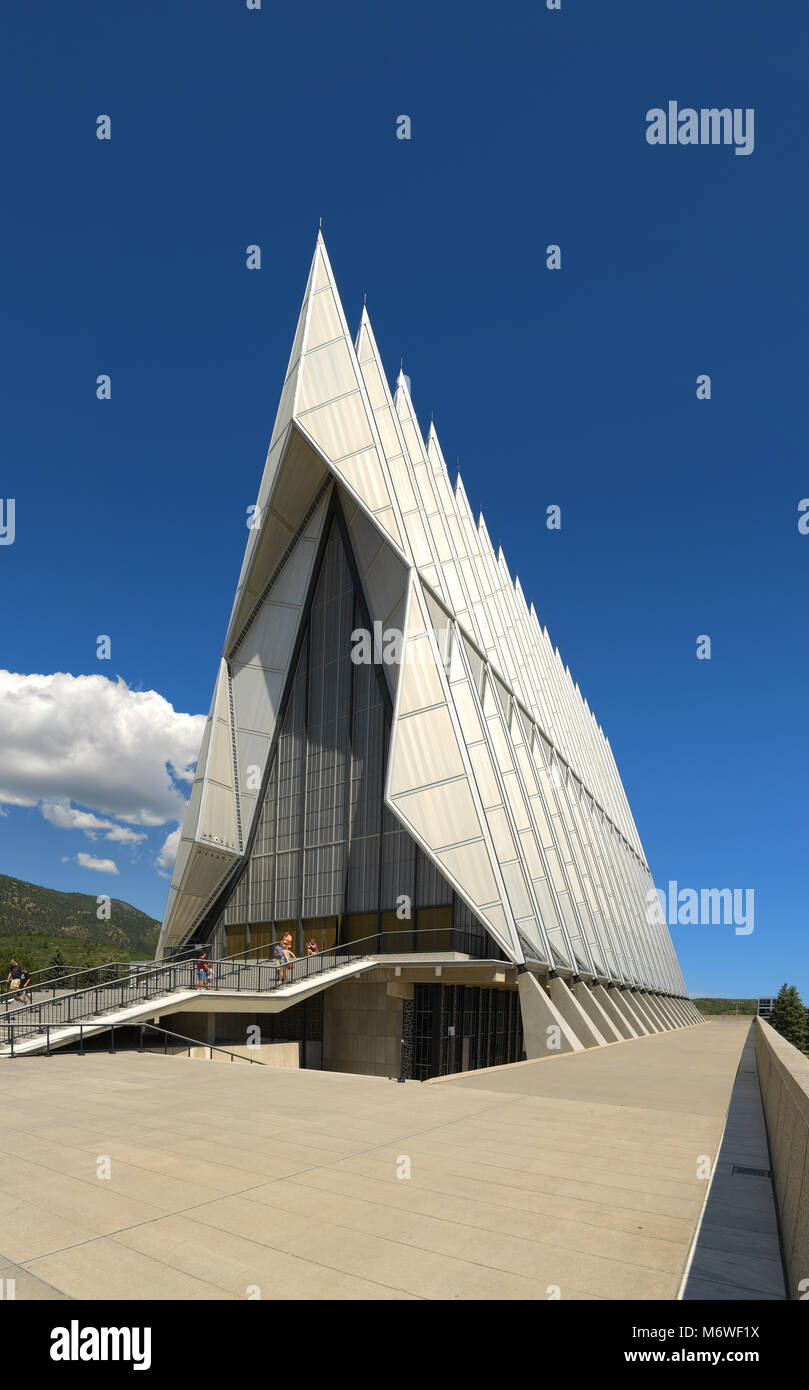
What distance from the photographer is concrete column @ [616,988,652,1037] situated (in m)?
37.7

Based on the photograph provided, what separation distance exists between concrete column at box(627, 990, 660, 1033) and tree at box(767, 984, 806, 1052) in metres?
48.2

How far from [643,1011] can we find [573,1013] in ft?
70.1

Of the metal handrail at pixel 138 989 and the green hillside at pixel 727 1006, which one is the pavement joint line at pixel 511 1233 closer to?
the metal handrail at pixel 138 989

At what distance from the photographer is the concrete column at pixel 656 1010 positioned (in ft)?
159

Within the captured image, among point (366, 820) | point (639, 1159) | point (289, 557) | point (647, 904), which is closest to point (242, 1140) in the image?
point (639, 1159)

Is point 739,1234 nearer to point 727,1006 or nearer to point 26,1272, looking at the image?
point 26,1272

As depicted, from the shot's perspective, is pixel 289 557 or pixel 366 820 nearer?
pixel 366 820

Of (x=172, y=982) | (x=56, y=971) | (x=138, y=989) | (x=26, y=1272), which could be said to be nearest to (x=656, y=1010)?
(x=56, y=971)

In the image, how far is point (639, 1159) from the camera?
805 centimetres

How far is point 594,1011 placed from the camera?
28859 mm

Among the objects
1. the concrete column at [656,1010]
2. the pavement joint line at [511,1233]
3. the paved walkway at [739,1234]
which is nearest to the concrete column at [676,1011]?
the concrete column at [656,1010]

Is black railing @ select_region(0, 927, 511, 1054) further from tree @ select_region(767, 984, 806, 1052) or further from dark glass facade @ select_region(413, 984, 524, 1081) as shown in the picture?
tree @ select_region(767, 984, 806, 1052)

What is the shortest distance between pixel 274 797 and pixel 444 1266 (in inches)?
1130
